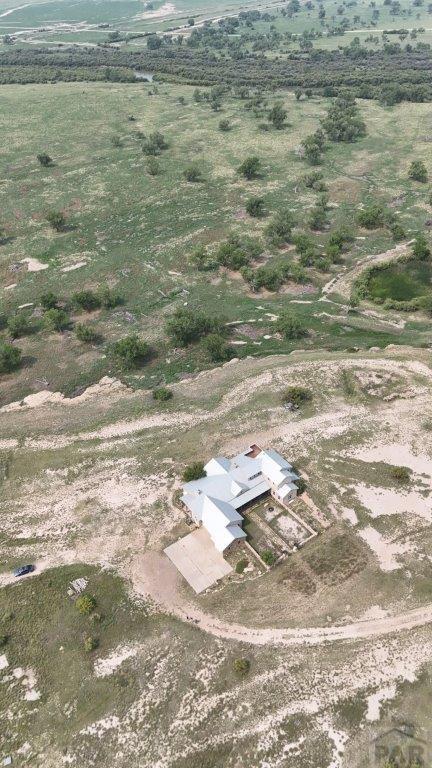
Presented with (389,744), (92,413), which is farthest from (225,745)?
(92,413)

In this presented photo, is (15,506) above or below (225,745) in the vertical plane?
above

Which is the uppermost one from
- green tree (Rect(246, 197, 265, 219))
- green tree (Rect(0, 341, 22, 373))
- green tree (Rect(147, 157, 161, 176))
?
green tree (Rect(147, 157, 161, 176))

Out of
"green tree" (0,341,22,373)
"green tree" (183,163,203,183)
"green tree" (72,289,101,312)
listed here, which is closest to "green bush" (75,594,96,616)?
"green tree" (0,341,22,373)

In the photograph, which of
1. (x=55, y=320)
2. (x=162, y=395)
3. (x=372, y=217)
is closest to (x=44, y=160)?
(x=55, y=320)

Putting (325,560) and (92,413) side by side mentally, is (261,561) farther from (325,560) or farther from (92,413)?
(92,413)

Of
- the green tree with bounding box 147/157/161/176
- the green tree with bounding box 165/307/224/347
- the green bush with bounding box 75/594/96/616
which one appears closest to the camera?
the green bush with bounding box 75/594/96/616

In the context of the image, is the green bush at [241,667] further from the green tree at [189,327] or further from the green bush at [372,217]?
the green bush at [372,217]

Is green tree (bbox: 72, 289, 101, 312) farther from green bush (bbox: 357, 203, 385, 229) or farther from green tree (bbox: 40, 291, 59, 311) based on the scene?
green bush (bbox: 357, 203, 385, 229)
